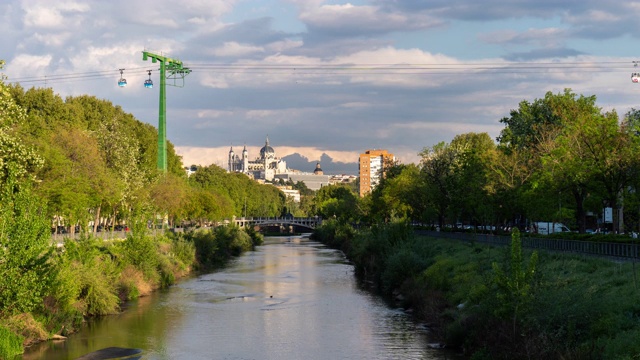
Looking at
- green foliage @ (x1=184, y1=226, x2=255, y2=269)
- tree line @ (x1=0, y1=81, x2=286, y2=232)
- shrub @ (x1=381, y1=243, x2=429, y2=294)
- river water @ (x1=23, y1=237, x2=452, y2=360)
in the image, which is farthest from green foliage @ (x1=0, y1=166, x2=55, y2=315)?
green foliage @ (x1=184, y1=226, x2=255, y2=269)

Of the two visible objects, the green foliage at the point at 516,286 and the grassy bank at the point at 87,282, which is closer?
the green foliage at the point at 516,286

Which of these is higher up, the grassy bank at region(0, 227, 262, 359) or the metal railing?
the metal railing

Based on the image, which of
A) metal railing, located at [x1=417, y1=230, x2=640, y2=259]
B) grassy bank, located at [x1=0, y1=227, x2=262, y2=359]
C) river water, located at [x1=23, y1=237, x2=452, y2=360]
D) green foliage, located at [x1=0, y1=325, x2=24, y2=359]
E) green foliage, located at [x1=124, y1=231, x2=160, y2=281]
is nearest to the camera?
green foliage, located at [x1=0, y1=325, x2=24, y2=359]

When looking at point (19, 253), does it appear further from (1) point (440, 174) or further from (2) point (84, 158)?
(1) point (440, 174)

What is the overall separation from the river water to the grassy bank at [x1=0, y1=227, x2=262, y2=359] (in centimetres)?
94

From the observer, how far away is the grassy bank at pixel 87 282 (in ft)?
116

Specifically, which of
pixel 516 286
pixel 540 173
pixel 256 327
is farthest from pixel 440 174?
pixel 516 286

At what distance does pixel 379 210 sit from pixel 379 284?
57.6 meters

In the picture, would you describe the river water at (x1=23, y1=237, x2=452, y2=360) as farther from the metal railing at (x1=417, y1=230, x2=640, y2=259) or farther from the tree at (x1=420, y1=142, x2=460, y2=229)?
the tree at (x1=420, y1=142, x2=460, y2=229)

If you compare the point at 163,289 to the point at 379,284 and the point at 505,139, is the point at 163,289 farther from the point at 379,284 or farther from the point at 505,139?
the point at 505,139

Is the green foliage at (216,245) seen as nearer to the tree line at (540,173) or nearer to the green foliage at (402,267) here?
the tree line at (540,173)

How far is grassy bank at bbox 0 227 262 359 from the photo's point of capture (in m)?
35.4

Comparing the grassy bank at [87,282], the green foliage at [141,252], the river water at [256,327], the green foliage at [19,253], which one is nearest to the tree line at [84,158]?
the green foliage at [19,253]

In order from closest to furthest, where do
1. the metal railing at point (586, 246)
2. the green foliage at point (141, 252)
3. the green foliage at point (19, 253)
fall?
the green foliage at point (19, 253), the metal railing at point (586, 246), the green foliage at point (141, 252)
